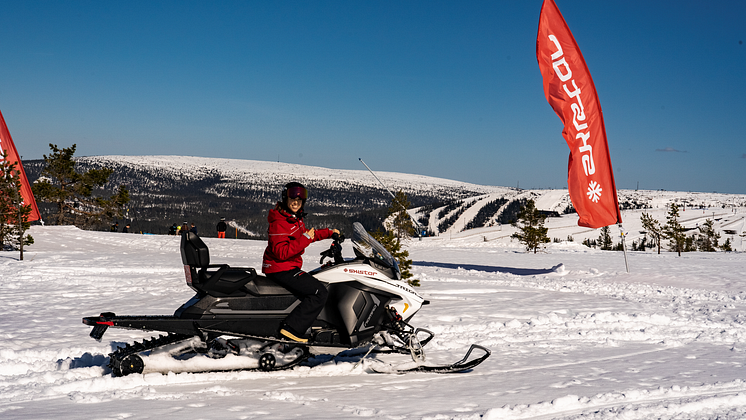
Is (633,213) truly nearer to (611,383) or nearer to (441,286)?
(441,286)

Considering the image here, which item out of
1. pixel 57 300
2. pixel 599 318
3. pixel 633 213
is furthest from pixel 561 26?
pixel 633 213

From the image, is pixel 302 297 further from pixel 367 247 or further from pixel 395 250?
pixel 395 250

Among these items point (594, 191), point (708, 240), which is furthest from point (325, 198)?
point (594, 191)

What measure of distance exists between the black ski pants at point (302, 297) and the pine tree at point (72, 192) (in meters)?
32.0

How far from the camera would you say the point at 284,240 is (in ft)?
15.6

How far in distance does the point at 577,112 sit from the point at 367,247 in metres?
10.2

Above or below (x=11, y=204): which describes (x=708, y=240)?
below

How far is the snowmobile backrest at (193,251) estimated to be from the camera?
4562 mm

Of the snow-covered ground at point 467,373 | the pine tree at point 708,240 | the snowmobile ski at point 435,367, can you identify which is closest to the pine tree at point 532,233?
the snow-covered ground at point 467,373

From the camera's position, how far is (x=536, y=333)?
7117 mm

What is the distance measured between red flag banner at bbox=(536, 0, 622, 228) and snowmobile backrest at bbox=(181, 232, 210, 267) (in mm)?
11278

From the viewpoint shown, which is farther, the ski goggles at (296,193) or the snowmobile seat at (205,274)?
the ski goggles at (296,193)

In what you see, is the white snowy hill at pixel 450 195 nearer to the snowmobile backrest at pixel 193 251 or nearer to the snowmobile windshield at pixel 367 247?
the snowmobile windshield at pixel 367 247

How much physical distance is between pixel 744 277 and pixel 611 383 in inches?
456
